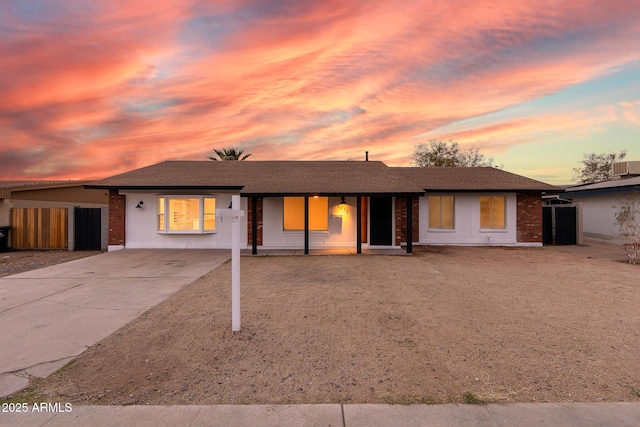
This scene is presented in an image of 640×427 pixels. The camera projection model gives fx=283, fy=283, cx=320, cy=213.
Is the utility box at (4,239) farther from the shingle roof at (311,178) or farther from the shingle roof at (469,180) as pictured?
the shingle roof at (469,180)

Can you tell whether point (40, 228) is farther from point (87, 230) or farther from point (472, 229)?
point (472, 229)

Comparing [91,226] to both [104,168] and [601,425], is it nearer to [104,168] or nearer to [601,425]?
[104,168]

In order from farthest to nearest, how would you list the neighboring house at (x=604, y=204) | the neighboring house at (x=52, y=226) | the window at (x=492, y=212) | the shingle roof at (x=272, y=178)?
the neighboring house at (x=604, y=204), the window at (x=492, y=212), the neighboring house at (x=52, y=226), the shingle roof at (x=272, y=178)

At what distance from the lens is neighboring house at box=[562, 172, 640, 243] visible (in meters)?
15.2

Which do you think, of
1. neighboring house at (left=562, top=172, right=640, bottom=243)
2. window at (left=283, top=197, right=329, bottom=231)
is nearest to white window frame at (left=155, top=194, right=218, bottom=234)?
window at (left=283, top=197, right=329, bottom=231)

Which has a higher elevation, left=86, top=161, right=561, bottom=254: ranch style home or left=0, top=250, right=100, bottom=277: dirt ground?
left=86, top=161, right=561, bottom=254: ranch style home

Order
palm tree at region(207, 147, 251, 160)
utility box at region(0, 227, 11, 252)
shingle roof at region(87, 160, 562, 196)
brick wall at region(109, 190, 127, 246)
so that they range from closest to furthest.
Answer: shingle roof at region(87, 160, 562, 196) → utility box at region(0, 227, 11, 252) → brick wall at region(109, 190, 127, 246) → palm tree at region(207, 147, 251, 160)

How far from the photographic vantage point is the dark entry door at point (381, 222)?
12914 mm

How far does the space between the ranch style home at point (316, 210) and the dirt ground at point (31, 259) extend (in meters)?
1.67

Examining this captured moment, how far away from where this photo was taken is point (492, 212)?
1420 cm

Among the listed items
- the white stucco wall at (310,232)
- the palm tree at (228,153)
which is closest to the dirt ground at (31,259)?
the white stucco wall at (310,232)

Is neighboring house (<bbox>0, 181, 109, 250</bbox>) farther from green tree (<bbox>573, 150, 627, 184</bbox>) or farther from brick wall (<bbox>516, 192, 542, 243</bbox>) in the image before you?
green tree (<bbox>573, 150, 627, 184</bbox>)

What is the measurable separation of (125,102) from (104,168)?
12.6 metres

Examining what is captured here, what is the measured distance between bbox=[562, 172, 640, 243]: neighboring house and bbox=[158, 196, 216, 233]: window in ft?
63.6
